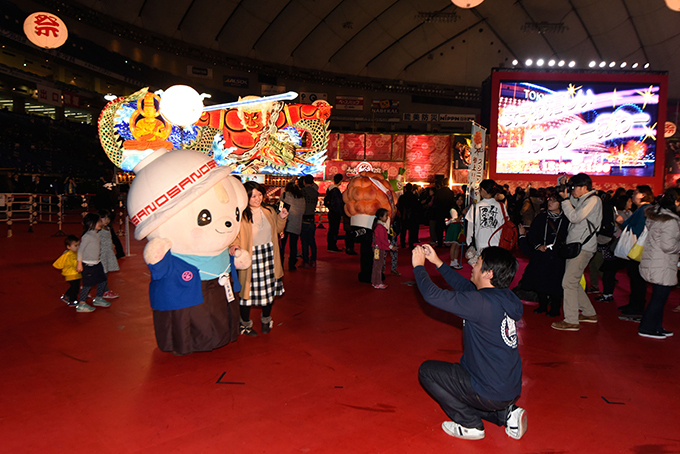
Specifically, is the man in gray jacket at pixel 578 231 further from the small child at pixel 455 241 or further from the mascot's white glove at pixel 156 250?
the mascot's white glove at pixel 156 250

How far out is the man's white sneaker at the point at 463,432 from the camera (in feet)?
8.85

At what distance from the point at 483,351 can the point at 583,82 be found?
56.8 feet

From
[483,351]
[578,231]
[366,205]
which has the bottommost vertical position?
[483,351]

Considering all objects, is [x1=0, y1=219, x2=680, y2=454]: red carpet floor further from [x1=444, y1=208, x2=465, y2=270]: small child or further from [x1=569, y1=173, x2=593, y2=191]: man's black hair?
[x1=444, y1=208, x2=465, y2=270]: small child

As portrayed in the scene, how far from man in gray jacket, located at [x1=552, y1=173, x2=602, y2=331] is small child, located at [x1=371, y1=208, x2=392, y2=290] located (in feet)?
7.83

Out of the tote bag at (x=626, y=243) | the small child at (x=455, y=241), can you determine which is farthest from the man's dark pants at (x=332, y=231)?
the tote bag at (x=626, y=243)

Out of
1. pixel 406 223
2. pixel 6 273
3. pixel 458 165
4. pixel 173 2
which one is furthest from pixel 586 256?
pixel 173 2

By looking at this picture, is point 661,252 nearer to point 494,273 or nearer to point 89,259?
point 494,273

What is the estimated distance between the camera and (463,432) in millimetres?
2709

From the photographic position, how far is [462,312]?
247cm

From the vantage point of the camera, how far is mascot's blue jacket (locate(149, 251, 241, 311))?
3570 mm

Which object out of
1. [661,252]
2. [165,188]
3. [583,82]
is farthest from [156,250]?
[583,82]

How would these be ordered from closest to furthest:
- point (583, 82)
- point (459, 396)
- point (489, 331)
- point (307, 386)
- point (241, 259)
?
point (489, 331) < point (459, 396) < point (307, 386) < point (241, 259) < point (583, 82)

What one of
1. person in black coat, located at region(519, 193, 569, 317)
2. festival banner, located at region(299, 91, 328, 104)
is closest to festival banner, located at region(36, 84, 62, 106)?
festival banner, located at region(299, 91, 328, 104)
